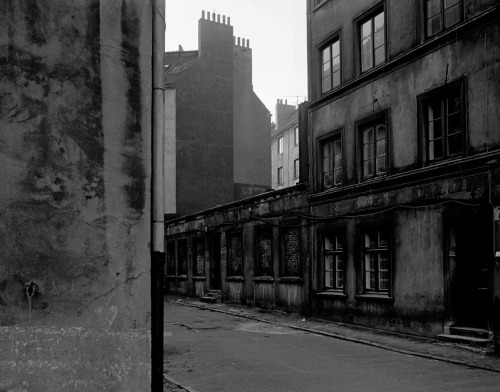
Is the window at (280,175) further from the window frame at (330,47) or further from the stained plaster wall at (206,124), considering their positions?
the window frame at (330,47)

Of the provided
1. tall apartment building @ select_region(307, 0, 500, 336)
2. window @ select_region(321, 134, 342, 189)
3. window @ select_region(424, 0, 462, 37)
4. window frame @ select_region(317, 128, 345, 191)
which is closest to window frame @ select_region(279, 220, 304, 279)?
tall apartment building @ select_region(307, 0, 500, 336)

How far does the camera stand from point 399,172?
51.7 ft

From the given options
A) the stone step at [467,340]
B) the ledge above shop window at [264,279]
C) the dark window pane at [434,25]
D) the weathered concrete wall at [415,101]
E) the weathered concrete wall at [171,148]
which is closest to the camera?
the stone step at [467,340]

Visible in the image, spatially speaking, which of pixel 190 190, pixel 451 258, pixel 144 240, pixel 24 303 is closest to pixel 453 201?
pixel 451 258

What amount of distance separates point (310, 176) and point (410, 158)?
541 centimetres

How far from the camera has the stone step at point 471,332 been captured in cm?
1281

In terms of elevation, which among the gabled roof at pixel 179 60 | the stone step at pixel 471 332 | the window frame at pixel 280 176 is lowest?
the stone step at pixel 471 332

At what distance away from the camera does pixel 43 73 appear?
4.93 m

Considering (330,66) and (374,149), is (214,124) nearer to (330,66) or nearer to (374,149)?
(330,66)

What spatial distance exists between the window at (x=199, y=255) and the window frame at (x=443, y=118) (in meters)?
18.0

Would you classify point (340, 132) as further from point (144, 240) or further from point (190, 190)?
point (190, 190)

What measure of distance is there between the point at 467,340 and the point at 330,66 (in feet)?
34.2

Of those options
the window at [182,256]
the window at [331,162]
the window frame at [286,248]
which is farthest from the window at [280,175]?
the window at [331,162]

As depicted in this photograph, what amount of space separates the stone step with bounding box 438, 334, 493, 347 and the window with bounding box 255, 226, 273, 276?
10427mm
